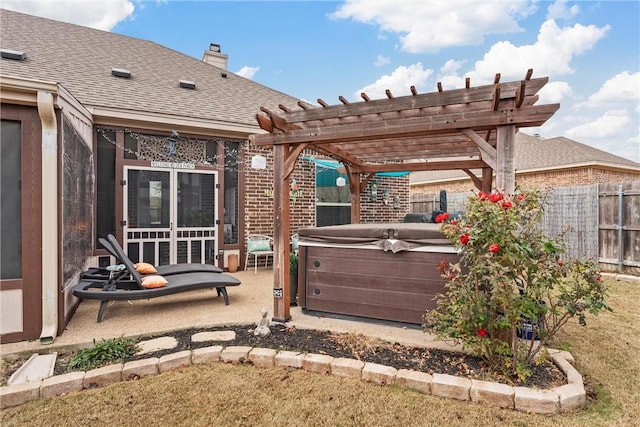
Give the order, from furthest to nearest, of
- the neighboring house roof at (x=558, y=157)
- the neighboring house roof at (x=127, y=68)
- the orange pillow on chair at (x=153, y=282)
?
the neighboring house roof at (x=558, y=157) < the neighboring house roof at (x=127, y=68) < the orange pillow on chair at (x=153, y=282)

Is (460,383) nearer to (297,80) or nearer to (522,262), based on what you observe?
(522,262)

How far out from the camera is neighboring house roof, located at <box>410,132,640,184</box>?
12766 millimetres

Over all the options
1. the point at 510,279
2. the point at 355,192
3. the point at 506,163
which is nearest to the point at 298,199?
the point at 355,192

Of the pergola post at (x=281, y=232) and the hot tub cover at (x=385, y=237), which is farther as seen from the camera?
the pergola post at (x=281, y=232)

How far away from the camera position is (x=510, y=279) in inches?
103

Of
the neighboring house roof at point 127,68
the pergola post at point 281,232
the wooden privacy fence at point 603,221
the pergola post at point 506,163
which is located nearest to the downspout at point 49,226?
the pergola post at point 281,232

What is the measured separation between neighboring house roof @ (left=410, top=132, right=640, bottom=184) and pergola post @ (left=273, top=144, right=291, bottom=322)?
512 inches

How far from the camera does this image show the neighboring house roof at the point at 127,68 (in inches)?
252

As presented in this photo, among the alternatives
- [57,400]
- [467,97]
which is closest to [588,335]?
[467,97]

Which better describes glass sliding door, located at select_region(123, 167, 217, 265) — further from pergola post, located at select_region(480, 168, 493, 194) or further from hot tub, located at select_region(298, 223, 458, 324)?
pergola post, located at select_region(480, 168, 493, 194)

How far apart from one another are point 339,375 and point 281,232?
1.85 metres

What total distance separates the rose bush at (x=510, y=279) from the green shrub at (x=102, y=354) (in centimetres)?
288

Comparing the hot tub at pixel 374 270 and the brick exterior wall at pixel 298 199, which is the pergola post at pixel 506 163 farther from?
the brick exterior wall at pixel 298 199

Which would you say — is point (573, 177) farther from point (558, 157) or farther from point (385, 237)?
point (385, 237)
